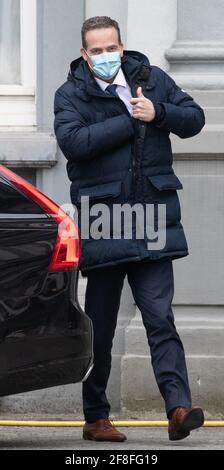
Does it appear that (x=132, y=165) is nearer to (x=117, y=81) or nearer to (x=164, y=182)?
(x=164, y=182)

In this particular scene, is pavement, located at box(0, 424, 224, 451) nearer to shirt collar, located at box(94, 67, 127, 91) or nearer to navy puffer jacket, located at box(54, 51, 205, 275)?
navy puffer jacket, located at box(54, 51, 205, 275)

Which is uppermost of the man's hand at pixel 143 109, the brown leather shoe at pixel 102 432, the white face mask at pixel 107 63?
the white face mask at pixel 107 63

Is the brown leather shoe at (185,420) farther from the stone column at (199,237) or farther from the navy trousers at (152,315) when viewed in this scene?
the stone column at (199,237)

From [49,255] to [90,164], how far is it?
747 mm

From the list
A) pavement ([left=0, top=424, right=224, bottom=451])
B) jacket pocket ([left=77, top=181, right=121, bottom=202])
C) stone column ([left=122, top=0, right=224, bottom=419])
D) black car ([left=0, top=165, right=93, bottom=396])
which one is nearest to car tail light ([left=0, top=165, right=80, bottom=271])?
black car ([left=0, top=165, right=93, bottom=396])

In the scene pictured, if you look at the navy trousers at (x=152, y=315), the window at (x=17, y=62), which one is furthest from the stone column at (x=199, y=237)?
the navy trousers at (x=152, y=315)

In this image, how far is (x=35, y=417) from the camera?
7605 mm

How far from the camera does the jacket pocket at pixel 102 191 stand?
6051 mm

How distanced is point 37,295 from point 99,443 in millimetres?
1202

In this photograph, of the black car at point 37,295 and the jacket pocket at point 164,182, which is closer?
the black car at point 37,295

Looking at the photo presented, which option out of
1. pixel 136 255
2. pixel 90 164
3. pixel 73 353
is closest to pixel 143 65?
pixel 90 164

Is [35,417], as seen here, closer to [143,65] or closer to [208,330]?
[208,330]

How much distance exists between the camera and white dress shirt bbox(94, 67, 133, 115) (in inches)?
241

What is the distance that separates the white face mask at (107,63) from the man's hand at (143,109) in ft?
0.57
